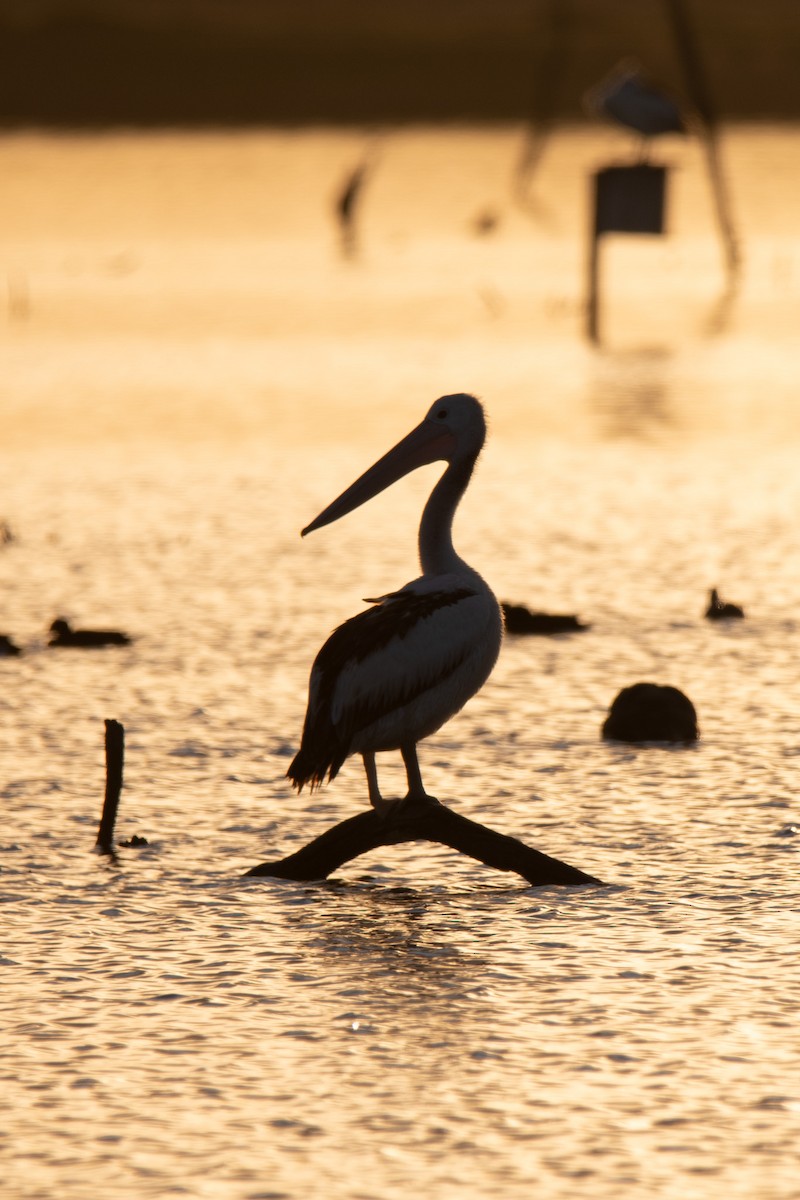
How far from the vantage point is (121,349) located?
92.9 ft

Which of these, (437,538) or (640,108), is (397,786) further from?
(640,108)

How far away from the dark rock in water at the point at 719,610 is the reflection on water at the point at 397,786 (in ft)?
0.36

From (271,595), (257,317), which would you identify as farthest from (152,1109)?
(257,317)

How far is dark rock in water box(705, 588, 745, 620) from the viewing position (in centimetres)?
1295

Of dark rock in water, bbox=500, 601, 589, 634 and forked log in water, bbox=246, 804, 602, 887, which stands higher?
dark rock in water, bbox=500, 601, 589, 634

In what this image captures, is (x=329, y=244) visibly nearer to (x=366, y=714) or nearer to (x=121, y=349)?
(x=121, y=349)

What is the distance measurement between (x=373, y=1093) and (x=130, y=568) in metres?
8.55

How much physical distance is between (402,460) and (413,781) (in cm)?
138

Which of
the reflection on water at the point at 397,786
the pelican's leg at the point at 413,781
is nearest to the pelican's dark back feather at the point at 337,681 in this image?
the pelican's leg at the point at 413,781

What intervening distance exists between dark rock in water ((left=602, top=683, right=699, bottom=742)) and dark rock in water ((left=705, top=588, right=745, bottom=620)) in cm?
254

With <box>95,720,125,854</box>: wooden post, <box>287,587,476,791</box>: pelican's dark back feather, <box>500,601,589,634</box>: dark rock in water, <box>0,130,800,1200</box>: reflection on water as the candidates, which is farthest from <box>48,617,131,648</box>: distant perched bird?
<box>287,587,476,791</box>: pelican's dark back feather

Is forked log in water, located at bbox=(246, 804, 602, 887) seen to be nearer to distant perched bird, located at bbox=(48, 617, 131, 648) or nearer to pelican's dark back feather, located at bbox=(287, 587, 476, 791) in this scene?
pelican's dark back feather, located at bbox=(287, 587, 476, 791)

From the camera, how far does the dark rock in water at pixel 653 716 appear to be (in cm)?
1036

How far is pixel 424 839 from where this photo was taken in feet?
25.5
